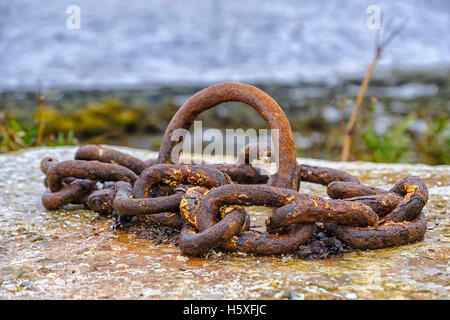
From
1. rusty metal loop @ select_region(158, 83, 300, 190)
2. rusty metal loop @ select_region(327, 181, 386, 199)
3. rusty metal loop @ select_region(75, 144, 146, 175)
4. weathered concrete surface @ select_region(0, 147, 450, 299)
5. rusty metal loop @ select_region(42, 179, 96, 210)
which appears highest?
rusty metal loop @ select_region(158, 83, 300, 190)

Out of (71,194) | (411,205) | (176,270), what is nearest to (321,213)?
(411,205)

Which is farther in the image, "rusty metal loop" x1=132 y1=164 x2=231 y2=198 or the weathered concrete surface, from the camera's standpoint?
"rusty metal loop" x1=132 y1=164 x2=231 y2=198

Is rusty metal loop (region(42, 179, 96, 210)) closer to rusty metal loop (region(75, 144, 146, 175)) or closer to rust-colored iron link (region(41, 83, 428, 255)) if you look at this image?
rust-colored iron link (region(41, 83, 428, 255))

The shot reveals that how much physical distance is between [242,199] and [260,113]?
1.90 feet

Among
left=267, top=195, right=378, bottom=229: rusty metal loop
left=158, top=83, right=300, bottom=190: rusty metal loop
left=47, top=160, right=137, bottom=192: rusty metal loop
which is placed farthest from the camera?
left=47, top=160, right=137, bottom=192: rusty metal loop

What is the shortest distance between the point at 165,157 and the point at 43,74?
1123 cm

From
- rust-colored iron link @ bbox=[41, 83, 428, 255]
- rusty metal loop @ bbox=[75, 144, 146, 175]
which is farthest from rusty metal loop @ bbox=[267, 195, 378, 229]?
rusty metal loop @ bbox=[75, 144, 146, 175]

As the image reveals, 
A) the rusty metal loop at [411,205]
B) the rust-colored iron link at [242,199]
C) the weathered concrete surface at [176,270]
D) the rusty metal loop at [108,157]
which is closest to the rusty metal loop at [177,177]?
the rust-colored iron link at [242,199]

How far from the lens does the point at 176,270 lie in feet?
6.47

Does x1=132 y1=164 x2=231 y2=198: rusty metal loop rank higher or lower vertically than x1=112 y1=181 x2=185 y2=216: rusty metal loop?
higher

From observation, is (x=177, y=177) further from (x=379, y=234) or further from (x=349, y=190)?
(x=379, y=234)

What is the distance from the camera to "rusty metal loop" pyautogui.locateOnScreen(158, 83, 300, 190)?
2387 millimetres

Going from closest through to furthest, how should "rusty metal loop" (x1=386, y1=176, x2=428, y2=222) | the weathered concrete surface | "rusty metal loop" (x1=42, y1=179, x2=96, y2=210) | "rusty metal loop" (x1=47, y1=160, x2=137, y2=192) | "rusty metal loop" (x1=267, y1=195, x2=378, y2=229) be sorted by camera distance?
the weathered concrete surface < "rusty metal loop" (x1=267, y1=195, x2=378, y2=229) < "rusty metal loop" (x1=386, y1=176, x2=428, y2=222) < "rusty metal loop" (x1=47, y1=160, x2=137, y2=192) < "rusty metal loop" (x1=42, y1=179, x2=96, y2=210)
